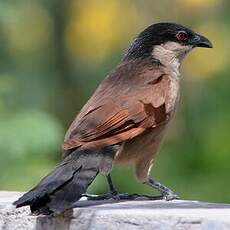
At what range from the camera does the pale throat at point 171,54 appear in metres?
5.19

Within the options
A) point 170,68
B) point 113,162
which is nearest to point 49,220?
point 113,162

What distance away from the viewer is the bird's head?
5.24 metres

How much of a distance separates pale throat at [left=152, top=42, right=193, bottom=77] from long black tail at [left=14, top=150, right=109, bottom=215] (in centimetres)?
102

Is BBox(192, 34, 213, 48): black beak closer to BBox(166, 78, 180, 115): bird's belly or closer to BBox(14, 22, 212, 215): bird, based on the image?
BBox(14, 22, 212, 215): bird

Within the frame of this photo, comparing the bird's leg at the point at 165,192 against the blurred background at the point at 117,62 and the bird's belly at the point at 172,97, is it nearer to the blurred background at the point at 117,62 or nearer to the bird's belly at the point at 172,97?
the bird's belly at the point at 172,97

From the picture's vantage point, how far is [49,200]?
383 centimetres

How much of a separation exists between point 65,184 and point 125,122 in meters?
0.55

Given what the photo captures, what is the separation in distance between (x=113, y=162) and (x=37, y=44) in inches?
150

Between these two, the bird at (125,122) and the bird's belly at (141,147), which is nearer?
the bird at (125,122)

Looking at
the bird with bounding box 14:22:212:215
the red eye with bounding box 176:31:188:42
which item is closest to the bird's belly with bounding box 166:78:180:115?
the bird with bounding box 14:22:212:215

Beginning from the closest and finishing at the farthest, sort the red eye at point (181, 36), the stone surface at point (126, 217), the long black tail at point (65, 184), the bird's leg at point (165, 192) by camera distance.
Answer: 1. the stone surface at point (126, 217)
2. the long black tail at point (65, 184)
3. the bird's leg at point (165, 192)
4. the red eye at point (181, 36)

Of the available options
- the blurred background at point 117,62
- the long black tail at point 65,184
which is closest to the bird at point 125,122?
the long black tail at point 65,184

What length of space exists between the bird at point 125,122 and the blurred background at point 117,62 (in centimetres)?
137

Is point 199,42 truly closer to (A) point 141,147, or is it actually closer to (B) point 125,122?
(A) point 141,147
